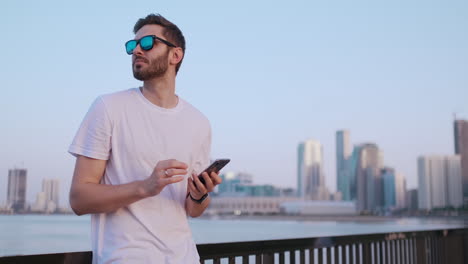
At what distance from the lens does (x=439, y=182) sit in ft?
421

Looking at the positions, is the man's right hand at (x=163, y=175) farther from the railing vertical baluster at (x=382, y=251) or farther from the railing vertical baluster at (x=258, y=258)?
the railing vertical baluster at (x=382, y=251)

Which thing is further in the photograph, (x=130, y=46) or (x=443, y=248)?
(x=443, y=248)

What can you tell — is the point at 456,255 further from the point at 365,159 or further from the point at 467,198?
the point at 365,159

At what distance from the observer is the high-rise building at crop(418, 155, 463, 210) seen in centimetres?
12400

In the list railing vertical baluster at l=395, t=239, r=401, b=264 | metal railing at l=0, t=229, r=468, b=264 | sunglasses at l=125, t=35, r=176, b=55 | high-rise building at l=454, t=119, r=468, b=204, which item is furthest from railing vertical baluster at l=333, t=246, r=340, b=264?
high-rise building at l=454, t=119, r=468, b=204

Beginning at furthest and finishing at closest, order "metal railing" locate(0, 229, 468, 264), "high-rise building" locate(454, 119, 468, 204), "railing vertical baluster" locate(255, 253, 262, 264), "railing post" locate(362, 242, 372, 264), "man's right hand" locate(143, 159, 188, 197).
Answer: "high-rise building" locate(454, 119, 468, 204) → "railing post" locate(362, 242, 372, 264) → "railing vertical baluster" locate(255, 253, 262, 264) → "metal railing" locate(0, 229, 468, 264) → "man's right hand" locate(143, 159, 188, 197)

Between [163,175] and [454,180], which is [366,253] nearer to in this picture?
[163,175]

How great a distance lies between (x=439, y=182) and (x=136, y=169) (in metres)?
137

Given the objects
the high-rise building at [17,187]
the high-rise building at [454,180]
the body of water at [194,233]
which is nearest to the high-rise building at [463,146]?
the high-rise building at [454,180]

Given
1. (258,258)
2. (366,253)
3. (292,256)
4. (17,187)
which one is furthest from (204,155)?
(17,187)

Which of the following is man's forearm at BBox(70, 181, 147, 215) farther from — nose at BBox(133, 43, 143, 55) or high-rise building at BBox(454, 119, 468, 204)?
high-rise building at BBox(454, 119, 468, 204)

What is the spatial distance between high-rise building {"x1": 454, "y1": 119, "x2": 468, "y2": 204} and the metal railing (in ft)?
400

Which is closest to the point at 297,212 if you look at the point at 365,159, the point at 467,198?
the point at 467,198

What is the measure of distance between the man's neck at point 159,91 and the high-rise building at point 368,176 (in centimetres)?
13612
